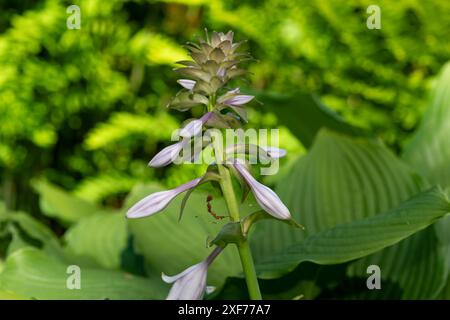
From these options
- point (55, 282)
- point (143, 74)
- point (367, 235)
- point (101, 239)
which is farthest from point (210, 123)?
point (143, 74)

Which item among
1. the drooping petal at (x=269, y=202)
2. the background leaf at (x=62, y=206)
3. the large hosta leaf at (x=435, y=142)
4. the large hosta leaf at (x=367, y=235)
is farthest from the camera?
the background leaf at (x=62, y=206)

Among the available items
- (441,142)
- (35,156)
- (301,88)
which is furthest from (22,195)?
(441,142)

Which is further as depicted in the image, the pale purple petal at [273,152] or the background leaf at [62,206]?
the background leaf at [62,206]

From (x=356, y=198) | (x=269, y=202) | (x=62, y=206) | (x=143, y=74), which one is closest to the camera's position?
(x=269, y=202)

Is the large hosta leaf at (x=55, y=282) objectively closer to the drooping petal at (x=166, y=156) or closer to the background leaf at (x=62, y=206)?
the drooping petal at (x=166, y=156)

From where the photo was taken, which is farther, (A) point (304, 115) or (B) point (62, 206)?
(B) point (62, 206)

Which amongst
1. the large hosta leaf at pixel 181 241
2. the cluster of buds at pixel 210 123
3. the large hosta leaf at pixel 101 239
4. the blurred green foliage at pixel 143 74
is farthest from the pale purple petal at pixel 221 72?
the blurred green foliage at pixel 143 74

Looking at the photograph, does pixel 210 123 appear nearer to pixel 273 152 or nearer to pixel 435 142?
pixel 273 152

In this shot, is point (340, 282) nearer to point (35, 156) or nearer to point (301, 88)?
point (301, 88)
